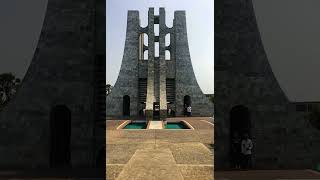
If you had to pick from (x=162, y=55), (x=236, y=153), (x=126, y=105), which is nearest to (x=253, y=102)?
(x=236, y=153)

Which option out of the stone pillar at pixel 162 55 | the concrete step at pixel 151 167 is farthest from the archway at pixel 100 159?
the stone pillar at pixel 162 55

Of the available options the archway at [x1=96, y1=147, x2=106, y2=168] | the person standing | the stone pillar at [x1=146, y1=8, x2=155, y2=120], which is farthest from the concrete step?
Result: the stone pillar at [x1=146, y1=8, x2=155, y2=120]

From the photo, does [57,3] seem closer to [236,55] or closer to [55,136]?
[55,136]

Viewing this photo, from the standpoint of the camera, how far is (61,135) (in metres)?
14.1

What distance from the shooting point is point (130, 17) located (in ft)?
147

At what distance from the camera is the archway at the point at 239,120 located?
13.9 m

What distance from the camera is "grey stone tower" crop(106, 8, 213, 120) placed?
4231 centimetres

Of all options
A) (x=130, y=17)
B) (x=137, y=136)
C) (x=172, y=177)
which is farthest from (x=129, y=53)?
(x=172, y=177)

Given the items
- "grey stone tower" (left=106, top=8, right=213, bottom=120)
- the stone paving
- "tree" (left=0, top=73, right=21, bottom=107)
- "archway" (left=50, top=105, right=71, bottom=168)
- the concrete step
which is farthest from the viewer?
"grey stone tower" (left=106, top=8, right=213, bottom=120)

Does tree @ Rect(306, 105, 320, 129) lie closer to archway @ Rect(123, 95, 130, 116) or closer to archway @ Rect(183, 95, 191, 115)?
archway @ Rect(183, 95, 191, 115)

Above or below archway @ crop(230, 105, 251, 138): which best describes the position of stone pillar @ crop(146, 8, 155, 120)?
above

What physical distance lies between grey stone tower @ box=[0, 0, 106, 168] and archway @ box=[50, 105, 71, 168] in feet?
0.89

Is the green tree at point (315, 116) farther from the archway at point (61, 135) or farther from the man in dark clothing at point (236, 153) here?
the archway at point (61, 135)

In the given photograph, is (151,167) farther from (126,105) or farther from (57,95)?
(126,105)
